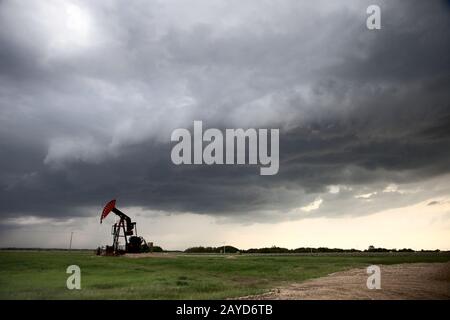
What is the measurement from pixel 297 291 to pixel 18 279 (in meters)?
A: 18.9

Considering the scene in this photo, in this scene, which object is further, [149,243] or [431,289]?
[149,243]

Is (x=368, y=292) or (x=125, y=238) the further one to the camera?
(x=125, y=238)

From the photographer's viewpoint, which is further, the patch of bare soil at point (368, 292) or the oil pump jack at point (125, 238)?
the oil pump jack at point (125, 238)

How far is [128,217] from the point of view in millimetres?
61688

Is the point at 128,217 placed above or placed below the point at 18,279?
above

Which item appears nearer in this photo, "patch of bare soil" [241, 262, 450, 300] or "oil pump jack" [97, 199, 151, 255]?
"patch of bare soil" [241, 262, 450, 300]

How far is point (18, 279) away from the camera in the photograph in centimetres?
2744

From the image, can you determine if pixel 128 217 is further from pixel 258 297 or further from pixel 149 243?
pixel 258 297
